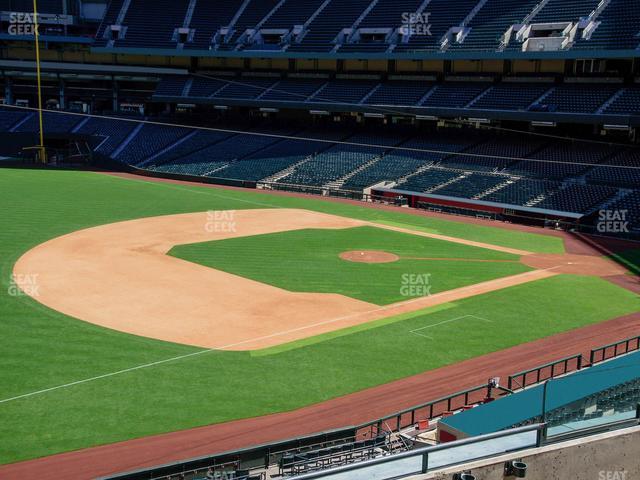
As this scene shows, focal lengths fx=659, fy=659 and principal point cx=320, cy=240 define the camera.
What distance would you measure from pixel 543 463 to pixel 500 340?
1530 centimetres

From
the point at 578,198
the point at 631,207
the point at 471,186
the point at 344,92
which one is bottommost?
the point at 631,207

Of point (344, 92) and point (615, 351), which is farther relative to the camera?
point (344, 92)

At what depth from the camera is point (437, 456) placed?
7.39 meters

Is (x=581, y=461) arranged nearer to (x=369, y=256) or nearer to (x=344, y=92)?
(x=369, y=256)

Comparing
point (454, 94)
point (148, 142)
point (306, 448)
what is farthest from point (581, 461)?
point (148, 142)

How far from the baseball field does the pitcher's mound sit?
8.3 inches

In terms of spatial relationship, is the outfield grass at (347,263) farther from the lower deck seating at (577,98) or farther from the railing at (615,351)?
the lower deck seating at (577,98)

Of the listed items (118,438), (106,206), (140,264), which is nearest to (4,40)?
(106,206)

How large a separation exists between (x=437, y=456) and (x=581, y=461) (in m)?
1.74

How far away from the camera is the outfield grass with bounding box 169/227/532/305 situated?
2794 cm

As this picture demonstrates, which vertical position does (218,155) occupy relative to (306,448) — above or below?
above

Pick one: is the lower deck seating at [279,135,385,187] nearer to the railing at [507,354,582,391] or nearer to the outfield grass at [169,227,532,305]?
the outfield grass at [169,227,532,305]

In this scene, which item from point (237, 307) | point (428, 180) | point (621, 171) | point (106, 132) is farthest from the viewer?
point (106, 132)

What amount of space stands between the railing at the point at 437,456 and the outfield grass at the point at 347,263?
1806 centimetres
